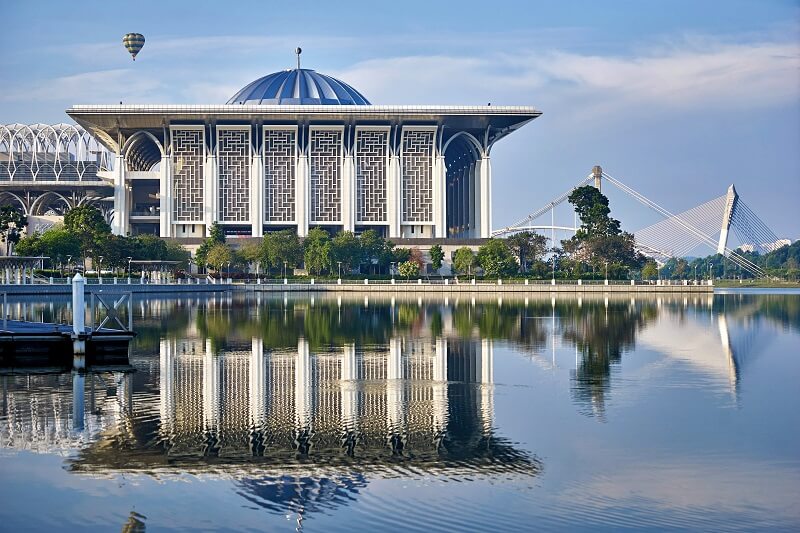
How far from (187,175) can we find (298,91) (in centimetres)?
1873

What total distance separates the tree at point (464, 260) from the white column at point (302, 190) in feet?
62.5

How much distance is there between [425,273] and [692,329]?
2780 inches

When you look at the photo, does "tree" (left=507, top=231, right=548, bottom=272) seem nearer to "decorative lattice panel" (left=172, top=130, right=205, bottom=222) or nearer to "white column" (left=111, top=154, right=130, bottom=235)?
"decorative lattice panel" (left=172, top=130, right=205, bottom=222)

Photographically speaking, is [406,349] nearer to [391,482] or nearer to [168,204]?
[391,482]

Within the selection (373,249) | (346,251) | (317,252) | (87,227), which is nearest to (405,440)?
(87,227)

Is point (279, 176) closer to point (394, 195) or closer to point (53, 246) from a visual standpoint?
point (394, 195)

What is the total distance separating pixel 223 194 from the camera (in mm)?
125375

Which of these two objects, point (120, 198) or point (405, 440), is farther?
point (120, 198)

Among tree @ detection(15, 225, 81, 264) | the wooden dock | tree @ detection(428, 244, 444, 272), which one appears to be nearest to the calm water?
the wooden dock

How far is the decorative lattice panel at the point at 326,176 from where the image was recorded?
411ft

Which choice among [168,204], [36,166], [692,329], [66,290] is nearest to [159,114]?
[168,204]

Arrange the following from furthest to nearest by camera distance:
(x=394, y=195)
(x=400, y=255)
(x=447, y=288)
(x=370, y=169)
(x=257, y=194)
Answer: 1. (x=370, y=169)
2. (x=394, y=195)
3. (x=257, y=194)
4. (x=400, y=255)
5. (x=447, y=288)

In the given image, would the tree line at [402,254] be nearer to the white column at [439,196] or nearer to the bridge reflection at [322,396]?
the white column at [439,196]

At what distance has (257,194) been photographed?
12450 centimetres
